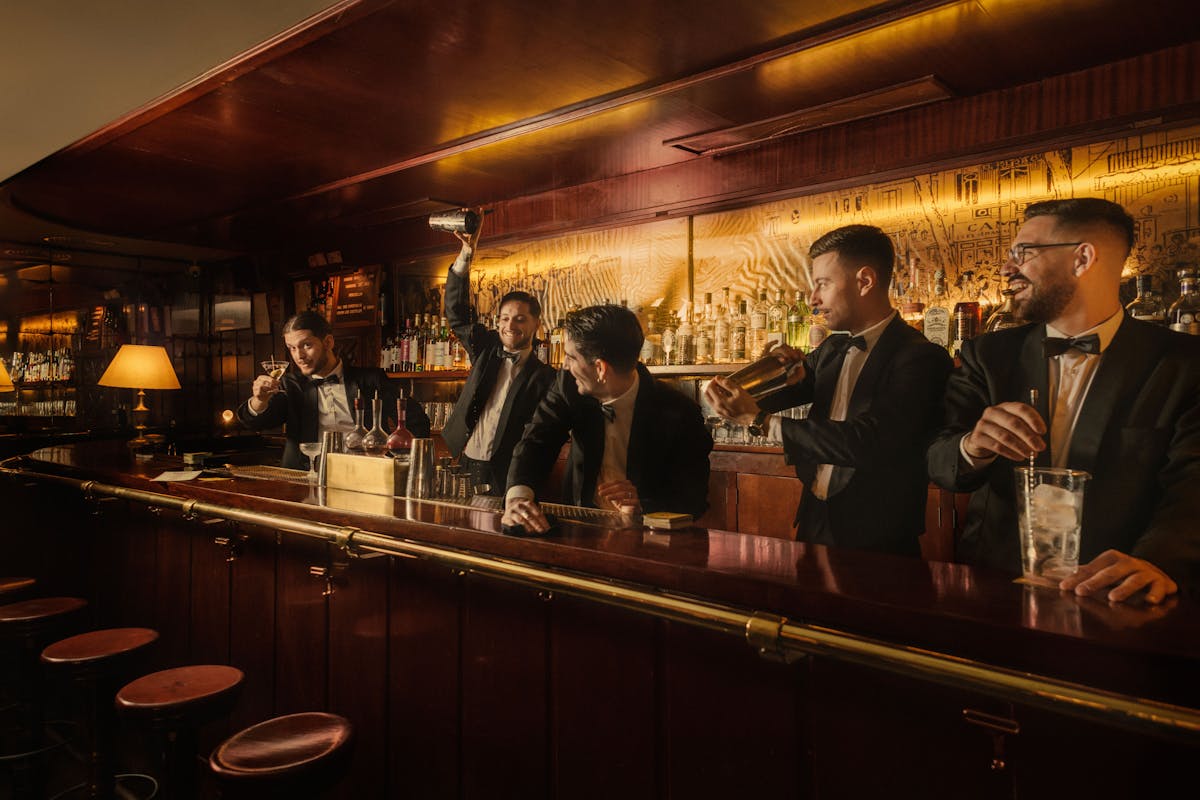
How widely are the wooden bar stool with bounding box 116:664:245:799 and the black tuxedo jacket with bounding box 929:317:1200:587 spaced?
191 centimetres

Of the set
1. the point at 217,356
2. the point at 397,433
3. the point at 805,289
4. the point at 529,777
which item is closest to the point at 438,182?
the point at 805,289

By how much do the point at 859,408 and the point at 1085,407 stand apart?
23.7 inches

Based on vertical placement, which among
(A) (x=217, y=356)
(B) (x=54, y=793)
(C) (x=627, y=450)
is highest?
(A) (x=217, y=356)

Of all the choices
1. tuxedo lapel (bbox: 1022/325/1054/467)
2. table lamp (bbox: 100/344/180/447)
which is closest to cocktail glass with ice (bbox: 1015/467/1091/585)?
tuxedo lapel (bbox: 1022/325/1054/467)

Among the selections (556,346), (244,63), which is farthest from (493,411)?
(244,63)

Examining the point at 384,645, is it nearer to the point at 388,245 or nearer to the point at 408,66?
the point at 408,66

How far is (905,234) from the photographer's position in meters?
3.92

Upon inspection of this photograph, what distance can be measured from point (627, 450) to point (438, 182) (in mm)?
2788

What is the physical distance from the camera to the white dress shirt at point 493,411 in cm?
388

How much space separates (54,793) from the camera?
9.86 feet

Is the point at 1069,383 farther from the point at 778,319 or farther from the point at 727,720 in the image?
the point at 778,319

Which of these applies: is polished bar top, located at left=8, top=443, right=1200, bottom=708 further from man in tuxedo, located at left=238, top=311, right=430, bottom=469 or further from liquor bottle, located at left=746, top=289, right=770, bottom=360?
liquor bottle, located at left=746, top=289, right=770, bottom=360

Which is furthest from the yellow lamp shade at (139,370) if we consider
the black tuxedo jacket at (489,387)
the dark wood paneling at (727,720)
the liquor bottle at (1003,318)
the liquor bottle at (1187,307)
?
the liquor bottle at (1187,307)

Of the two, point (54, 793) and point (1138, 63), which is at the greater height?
point (1138, 63)
